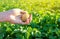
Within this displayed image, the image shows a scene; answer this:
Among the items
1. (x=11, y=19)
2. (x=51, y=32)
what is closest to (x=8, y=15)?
(x=11, y=19)

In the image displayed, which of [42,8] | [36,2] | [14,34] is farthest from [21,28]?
[36,2]

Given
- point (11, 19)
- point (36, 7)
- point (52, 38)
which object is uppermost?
point (11, 19)

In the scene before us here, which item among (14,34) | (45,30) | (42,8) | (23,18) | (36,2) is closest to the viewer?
(23,18)

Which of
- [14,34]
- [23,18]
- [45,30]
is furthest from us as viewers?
[45,30]

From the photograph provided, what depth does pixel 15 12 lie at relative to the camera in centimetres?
249

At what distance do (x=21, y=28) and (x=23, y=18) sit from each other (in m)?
1.29

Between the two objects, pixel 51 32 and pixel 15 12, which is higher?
pixel 15 12

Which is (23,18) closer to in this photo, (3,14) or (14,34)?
(3,14)

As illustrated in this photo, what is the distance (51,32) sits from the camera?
12.3 ft

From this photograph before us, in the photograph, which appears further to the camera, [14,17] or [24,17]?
[14,17]

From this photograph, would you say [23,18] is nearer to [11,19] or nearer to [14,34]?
[11,19]

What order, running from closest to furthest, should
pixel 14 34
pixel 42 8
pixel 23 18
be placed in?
pixel 23 18 < pixel 14 34 < pixel 42 8

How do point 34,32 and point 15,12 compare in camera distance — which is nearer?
point 15,12

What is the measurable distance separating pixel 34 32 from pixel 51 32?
28cm
